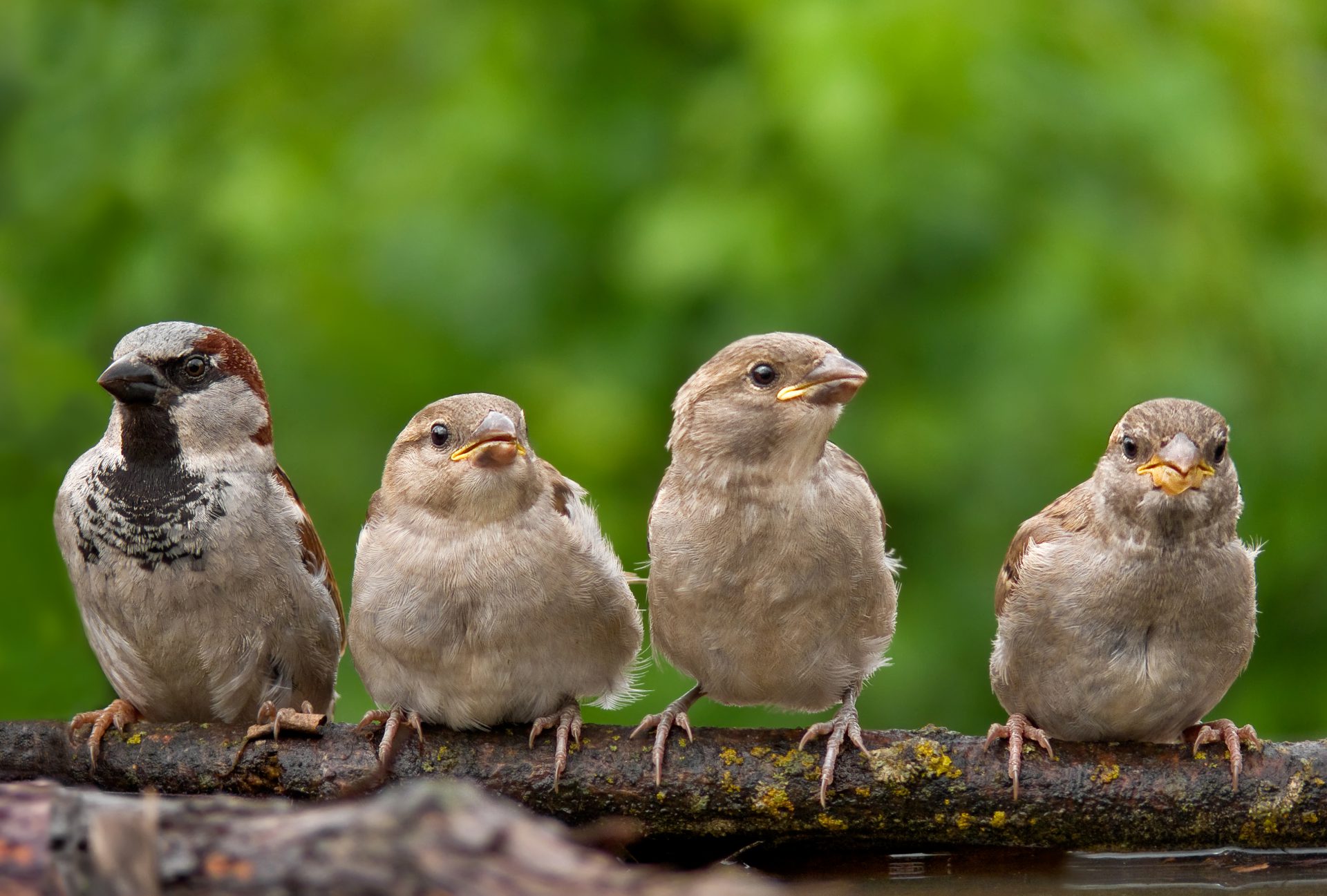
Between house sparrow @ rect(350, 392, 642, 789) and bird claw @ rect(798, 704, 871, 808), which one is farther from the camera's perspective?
house sparrow @ rect(350, 392, 642, 789)

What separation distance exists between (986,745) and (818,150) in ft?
8.76

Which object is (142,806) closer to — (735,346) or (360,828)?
(360,828)

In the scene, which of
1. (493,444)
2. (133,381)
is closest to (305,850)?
(493,444)

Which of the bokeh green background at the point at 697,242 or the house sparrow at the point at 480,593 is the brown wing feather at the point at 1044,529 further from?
the house sparrow at the point at 480,593

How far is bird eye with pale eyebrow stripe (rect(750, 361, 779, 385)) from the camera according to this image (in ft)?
15.6

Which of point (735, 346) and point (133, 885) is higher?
point (735, 346)

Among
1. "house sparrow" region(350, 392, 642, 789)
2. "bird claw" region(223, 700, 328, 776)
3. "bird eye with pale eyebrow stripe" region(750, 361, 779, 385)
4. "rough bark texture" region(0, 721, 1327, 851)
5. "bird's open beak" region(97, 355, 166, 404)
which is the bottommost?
"rough bark texture" region(0, 721, 1327, 851)

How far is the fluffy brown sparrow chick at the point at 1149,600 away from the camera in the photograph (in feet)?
15.1

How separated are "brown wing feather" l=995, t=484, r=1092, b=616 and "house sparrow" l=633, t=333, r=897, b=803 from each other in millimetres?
448

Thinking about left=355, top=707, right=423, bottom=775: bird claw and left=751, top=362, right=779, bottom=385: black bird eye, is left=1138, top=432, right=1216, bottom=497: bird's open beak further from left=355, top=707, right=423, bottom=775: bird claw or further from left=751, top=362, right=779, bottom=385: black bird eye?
left=355, top=707, right=423, bottom=775: bird claw

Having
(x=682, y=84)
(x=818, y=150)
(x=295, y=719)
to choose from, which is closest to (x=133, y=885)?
(x=295, y=719)

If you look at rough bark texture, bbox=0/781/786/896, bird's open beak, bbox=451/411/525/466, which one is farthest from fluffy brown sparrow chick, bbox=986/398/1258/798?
rough bark texture, bbox=0/781/786/896

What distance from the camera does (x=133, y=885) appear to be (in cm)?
254

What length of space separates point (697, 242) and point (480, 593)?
234 cm
